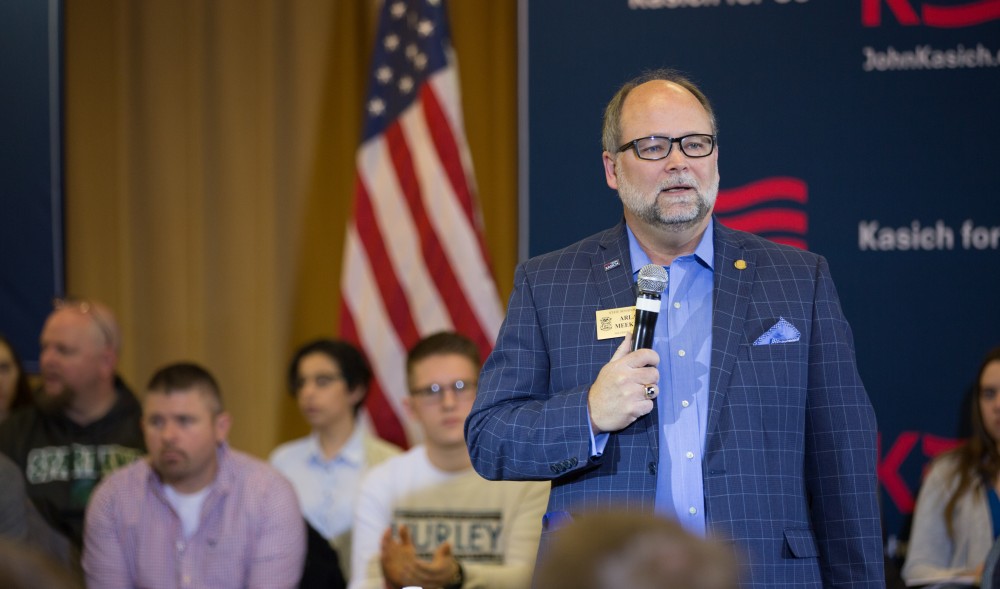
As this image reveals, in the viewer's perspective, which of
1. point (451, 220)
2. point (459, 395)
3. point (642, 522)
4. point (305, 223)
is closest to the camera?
point (642, 522)

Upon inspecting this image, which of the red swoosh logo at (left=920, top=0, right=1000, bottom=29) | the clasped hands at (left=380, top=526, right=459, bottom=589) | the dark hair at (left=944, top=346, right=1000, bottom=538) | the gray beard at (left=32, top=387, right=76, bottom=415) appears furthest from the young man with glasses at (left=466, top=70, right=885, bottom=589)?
the gray beard at (left=32, top=387, right=76, bottom=415)

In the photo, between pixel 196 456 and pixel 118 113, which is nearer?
pixel 196 456

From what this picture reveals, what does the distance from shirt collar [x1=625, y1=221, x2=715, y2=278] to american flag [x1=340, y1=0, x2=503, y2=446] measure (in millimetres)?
2510

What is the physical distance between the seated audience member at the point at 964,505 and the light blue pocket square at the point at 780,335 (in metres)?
2.22

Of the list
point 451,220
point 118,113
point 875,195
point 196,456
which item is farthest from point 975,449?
point 118,113

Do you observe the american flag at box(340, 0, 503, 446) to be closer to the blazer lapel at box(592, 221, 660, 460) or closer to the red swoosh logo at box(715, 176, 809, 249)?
the red swoosh logo at box(715, 176, 809, 249)

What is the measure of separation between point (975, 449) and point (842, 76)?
1526 mm

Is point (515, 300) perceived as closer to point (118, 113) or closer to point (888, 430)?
point (888, 430)

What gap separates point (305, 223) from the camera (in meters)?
5.39

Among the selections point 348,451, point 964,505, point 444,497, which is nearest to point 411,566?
point 444,497

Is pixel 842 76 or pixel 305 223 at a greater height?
pixel 842 76

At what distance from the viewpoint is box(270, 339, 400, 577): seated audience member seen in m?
4.65

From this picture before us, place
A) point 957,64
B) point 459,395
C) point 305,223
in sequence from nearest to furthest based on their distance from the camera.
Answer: point 459,395 < point 957,64 < point 305,223

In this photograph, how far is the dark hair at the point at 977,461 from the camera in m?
4.07
